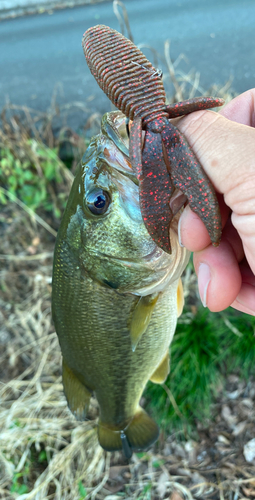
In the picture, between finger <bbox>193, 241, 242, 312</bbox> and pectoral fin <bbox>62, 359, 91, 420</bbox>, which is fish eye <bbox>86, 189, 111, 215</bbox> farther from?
pectoral fin <bbox>62, 359, 91, 420</bbox>

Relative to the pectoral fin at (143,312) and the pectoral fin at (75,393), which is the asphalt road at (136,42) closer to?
the pectoral fin at (143,312)

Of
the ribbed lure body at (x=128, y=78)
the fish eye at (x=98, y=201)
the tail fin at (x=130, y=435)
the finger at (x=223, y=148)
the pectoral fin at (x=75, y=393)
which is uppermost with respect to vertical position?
the ribbed lure body at (x=128, y=78)

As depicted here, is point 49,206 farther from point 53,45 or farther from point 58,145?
point 53,45

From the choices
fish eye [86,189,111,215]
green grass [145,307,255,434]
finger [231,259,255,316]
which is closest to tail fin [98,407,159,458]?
green grass [145,307,255,434]

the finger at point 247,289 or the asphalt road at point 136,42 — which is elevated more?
the asphalt road at point 136,42

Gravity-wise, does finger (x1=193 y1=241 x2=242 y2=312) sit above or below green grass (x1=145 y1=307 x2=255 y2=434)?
above

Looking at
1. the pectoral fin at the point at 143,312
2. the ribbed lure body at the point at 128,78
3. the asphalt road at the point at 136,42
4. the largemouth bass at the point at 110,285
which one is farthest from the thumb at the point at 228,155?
the asphalt road at the point at 136,42
